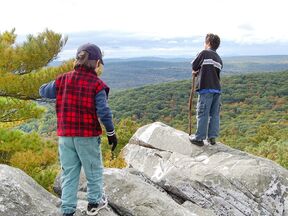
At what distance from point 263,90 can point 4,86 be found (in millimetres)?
94784

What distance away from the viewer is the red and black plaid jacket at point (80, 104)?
17.0ft

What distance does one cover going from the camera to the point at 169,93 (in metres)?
101

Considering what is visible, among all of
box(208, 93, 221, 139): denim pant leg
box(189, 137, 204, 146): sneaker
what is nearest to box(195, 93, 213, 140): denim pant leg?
box(208, 93, 221, 139): denim pant leg

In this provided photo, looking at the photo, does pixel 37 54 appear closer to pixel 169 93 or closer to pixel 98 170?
pixel 98 170

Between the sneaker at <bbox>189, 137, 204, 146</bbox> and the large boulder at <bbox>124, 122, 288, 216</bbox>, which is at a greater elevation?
the sneaker at <bbox>189, 137, 204, 146</bbox>

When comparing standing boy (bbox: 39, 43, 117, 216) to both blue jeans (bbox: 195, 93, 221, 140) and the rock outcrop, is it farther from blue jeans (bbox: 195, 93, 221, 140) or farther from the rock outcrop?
blue jeans (bbox: 195, 93, 221, 140)

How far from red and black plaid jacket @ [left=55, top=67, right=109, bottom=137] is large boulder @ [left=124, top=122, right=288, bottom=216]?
3279mm

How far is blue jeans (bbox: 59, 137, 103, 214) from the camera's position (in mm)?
5285

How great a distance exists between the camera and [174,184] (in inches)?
322

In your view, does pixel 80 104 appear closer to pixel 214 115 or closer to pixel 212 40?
pixel 212 40

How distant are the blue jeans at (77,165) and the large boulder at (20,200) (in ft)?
1.08

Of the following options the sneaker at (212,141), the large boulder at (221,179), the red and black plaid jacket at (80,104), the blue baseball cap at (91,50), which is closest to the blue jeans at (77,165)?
the red and black plaid jacket at (80,104)

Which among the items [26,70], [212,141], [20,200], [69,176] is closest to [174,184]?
[212,141]

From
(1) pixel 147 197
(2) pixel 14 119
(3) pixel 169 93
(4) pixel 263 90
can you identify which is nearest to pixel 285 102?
(4) pixel 263 90
